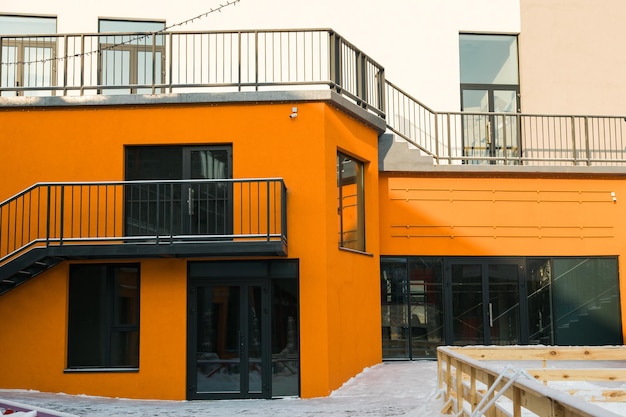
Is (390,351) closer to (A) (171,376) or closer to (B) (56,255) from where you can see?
(A) (171,376)

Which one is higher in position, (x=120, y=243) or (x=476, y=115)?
(x=476, y=115)

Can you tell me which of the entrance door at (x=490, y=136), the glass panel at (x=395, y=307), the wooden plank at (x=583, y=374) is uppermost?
the entrance door at (x=490, y=136)

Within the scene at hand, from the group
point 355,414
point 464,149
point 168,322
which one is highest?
point 464,149

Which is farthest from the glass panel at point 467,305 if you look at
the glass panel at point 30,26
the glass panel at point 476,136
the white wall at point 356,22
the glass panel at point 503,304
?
the glass panel at point 30,26

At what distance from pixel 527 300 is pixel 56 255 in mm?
9866

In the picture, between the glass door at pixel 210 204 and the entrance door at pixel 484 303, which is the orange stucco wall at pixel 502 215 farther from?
the glass door at pixel 210 204

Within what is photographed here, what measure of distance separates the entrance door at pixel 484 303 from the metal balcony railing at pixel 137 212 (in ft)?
17.4

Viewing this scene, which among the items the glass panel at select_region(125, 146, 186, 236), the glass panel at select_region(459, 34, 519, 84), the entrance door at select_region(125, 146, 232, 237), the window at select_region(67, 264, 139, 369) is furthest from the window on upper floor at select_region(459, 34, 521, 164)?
the window at select_region(67, 264, 139, 369)

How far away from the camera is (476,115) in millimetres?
19766

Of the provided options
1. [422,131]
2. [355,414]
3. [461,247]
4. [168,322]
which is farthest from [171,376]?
[422,131]

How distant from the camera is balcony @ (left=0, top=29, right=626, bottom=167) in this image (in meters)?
16.6

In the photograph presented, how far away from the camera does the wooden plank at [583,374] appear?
1148cm

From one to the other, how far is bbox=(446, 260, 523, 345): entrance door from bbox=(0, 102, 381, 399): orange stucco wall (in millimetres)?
3241

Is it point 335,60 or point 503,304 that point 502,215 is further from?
point 335,60
